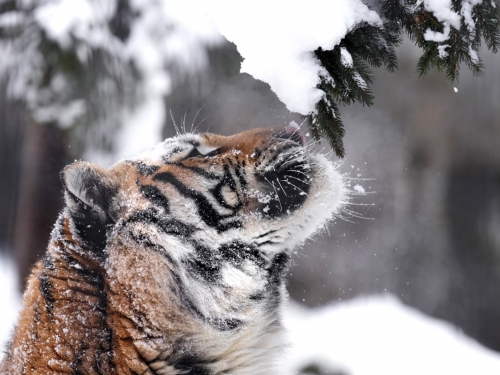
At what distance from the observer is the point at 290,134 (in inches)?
36.6

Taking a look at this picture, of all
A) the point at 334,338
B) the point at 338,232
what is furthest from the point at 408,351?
the point at 338,232

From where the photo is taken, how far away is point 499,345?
1620mm

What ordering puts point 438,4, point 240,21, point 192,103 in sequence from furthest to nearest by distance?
point 192,103 → point 240,21 → point 438,4

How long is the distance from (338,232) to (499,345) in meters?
0.76

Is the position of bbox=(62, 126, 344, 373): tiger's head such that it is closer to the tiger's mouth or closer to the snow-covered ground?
the tiger's mouth

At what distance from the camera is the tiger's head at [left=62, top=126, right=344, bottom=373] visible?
0.74 meters

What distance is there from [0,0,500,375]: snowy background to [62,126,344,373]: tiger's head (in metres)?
0.45

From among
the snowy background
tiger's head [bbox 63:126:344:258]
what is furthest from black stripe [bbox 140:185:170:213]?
the snowy background

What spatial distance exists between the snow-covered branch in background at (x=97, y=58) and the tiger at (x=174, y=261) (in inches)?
22.6

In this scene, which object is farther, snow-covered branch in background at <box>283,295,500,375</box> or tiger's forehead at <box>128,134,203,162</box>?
snow-covered branch in background at <box>283,295,500,375</box>

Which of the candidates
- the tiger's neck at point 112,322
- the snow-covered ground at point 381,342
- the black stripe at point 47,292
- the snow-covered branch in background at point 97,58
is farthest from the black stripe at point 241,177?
the snow-covered ground at point 381,342

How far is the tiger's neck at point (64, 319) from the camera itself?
0.69 metres

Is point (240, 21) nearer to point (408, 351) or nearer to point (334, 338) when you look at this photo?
point (334, 338)

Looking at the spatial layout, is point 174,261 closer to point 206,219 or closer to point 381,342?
point 206,219
